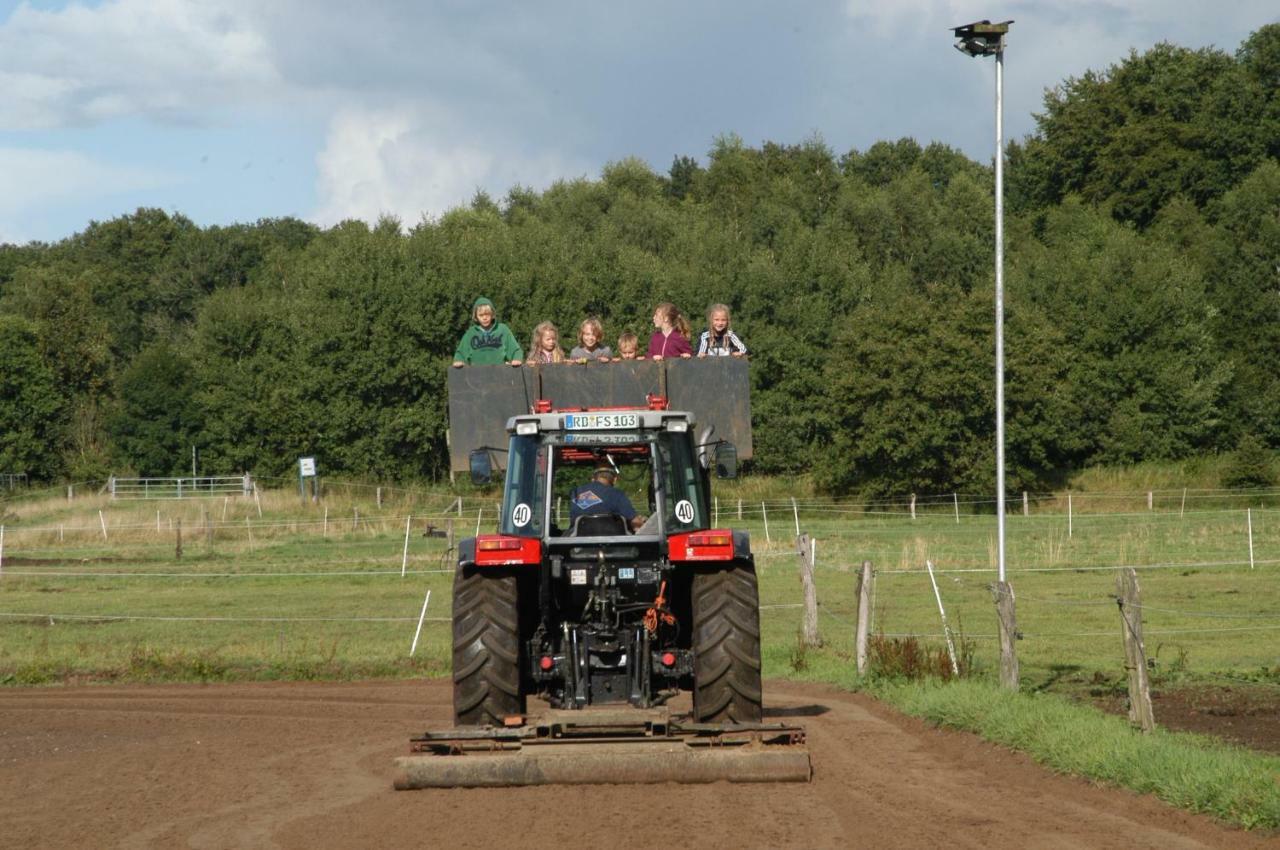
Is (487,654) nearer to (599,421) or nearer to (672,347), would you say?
(599,421)

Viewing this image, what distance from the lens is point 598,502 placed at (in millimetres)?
11977

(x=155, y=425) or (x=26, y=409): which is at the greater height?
(x=26, y=409)

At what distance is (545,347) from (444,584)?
19.1 m

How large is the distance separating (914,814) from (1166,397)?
57.3 meters

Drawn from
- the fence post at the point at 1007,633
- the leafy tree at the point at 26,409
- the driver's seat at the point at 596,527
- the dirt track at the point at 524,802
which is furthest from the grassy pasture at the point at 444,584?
the leafy tree at the point at 26,409

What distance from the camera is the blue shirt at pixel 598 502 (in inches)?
471

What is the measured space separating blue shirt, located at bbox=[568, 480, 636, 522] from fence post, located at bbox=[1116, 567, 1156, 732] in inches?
160

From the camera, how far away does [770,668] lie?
1994cm

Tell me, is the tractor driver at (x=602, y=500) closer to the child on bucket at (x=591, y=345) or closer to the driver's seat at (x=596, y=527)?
the driver's seat at (x=596, y=527)

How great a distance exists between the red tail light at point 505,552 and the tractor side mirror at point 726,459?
1751 mm

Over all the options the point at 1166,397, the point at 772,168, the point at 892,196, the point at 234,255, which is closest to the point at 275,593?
the point at 1166,397

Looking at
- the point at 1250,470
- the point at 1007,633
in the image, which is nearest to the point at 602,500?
the point at 1007,633

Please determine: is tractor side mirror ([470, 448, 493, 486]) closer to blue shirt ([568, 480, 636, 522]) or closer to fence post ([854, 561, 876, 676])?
→ blue shirt ([568, 480, 636, 522])

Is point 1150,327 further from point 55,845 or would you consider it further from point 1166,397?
point 55,845
